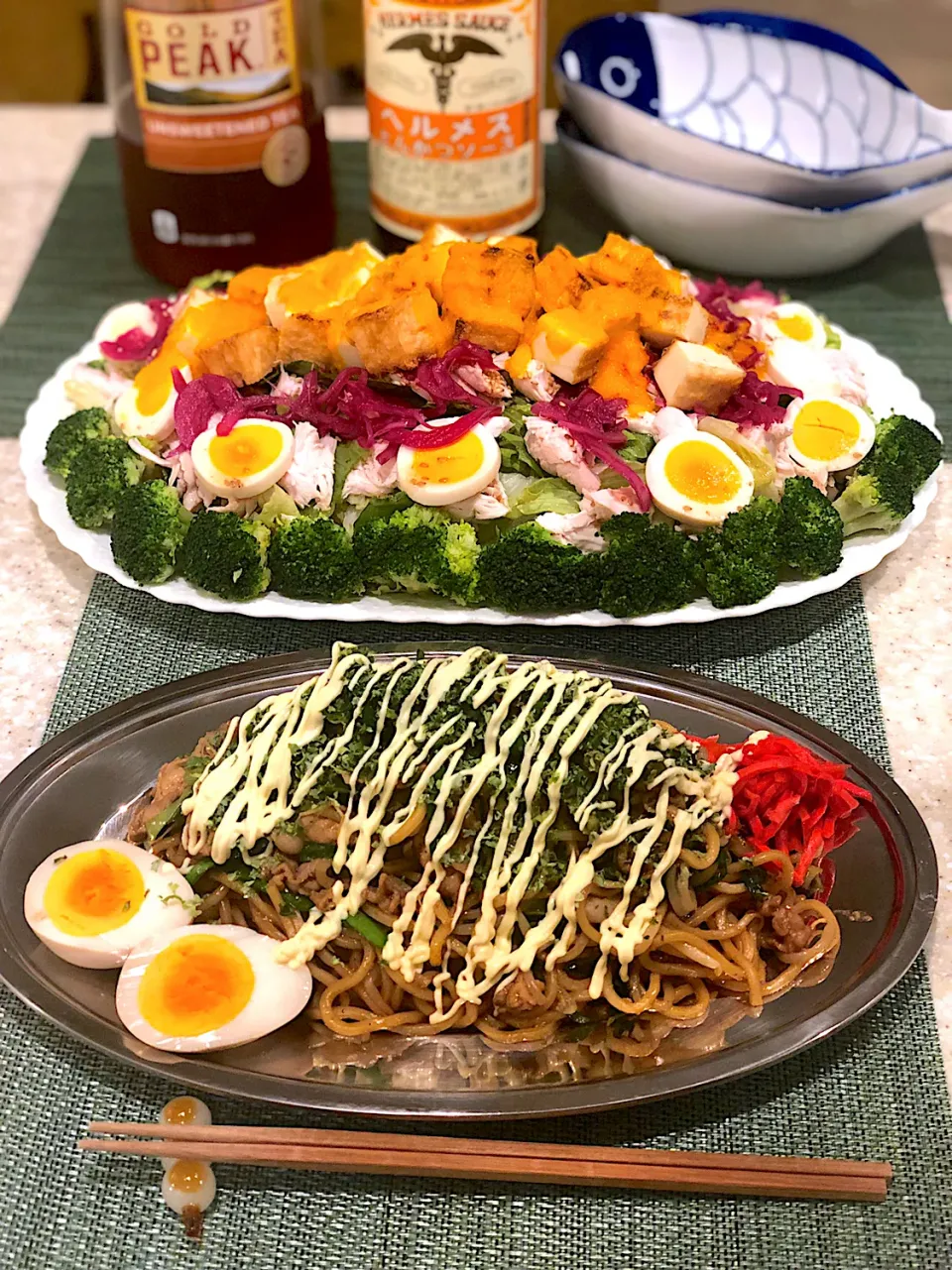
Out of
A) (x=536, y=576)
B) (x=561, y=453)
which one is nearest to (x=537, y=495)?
(x=561, y=453)

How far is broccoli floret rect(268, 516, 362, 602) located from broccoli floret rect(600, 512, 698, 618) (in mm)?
424

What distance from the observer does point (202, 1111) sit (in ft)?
4.75

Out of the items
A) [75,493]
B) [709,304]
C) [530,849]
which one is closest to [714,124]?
[709,304]

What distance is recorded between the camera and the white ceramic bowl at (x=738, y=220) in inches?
111

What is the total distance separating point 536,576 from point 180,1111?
0.98m

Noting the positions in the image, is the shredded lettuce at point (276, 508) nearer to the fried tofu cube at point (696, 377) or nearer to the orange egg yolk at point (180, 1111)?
the fried tofu cube at point (696, 377)

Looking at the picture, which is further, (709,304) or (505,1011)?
(709,304)

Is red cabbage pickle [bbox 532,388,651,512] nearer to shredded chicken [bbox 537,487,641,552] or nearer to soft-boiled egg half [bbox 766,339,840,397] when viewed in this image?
shredded chicken [bbox 537,487,641,552]

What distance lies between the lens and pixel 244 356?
87.7 inches

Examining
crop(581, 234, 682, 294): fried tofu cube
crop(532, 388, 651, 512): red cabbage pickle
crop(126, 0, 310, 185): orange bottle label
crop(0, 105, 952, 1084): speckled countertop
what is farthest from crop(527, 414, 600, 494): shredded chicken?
crop(126, 0, 310, 185): orange bottle label

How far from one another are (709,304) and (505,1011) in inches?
61.7

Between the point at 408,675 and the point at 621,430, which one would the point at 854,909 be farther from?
the point at 621,430

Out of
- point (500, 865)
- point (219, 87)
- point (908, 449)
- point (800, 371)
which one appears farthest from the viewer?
point (219, 87)

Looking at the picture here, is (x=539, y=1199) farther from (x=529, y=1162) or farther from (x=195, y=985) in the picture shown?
(x=195, y=985)
